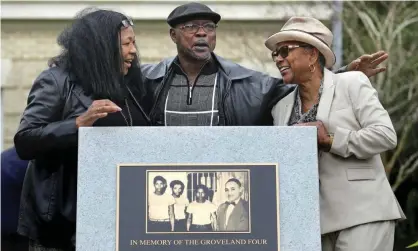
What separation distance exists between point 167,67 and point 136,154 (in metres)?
0.79

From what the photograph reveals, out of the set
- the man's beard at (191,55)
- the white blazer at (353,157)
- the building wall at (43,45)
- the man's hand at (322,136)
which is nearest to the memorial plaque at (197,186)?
the man's hand at (322,136)

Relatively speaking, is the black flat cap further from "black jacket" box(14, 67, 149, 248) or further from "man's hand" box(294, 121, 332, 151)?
"man's hand" box(294, 121, 332, 151)

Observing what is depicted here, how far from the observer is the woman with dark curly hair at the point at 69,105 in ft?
16.6

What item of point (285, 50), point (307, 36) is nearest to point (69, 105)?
point (285, 50)

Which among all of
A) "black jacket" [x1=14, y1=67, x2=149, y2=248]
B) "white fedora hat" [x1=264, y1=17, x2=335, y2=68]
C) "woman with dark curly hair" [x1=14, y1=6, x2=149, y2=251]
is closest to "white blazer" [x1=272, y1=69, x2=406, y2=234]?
"white fedora hat" [x1=264, y1=17, x2=335, y2=68]

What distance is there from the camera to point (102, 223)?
4758 millimetres

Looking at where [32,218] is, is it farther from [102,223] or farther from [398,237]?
[398,237]

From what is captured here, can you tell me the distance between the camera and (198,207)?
4.75 metres

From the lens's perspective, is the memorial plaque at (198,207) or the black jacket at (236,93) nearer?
the memorial plaque at (198,207)

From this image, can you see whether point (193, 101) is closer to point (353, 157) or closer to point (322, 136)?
point (322, 136)

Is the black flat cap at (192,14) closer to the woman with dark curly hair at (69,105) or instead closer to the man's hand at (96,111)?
the woman with dark curly hair at (69,105)

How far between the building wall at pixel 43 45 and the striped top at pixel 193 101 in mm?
6588

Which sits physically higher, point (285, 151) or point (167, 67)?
point (167, 67)

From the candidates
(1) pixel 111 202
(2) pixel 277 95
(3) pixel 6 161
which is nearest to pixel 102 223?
(1) pixel 111 202
